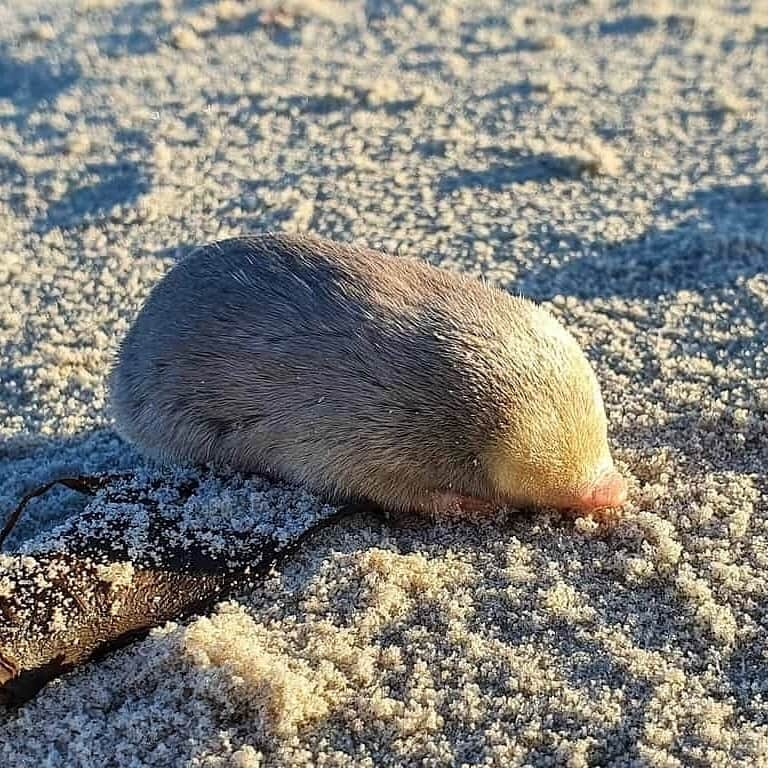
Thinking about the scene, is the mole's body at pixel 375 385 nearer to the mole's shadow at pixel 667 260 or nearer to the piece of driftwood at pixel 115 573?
the piece of driftwood at pixel 115 573

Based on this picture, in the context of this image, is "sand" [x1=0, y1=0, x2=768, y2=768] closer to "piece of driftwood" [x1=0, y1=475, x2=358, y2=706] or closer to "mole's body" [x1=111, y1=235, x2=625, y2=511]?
"piece of driftwood" [x1=0, y1=475, x2=358, y2=706]

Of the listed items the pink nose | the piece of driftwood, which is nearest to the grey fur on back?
the piece of driftwood

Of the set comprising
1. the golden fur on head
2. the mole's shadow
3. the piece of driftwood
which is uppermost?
the golden fur on head

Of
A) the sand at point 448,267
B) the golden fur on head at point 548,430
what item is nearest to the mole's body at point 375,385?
the golden fur on head at point 548,430

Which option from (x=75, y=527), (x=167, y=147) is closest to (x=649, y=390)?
(x=75, y=527)

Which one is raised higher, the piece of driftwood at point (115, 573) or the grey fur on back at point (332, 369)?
the grey fur on back at point (332, 369)

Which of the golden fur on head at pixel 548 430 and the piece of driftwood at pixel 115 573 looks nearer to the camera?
the piece of driftwood at pixel 115 573
